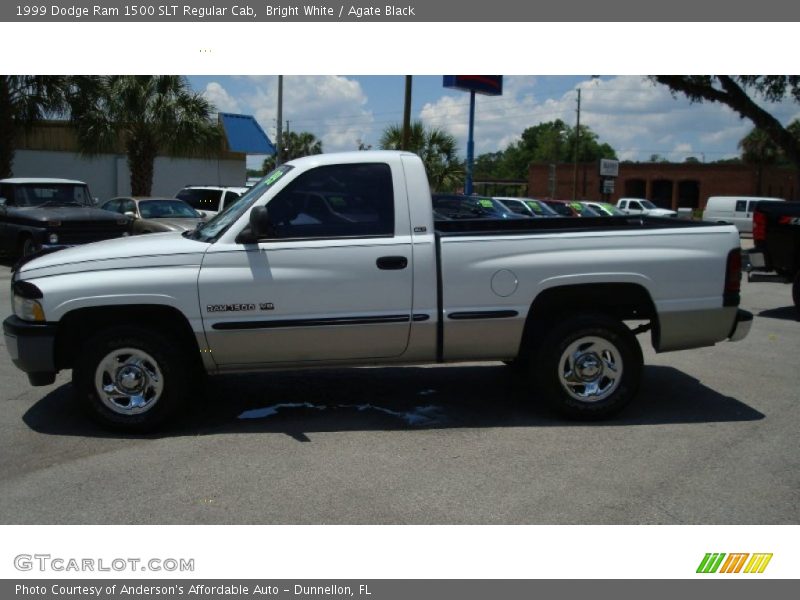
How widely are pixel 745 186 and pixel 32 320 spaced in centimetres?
5833

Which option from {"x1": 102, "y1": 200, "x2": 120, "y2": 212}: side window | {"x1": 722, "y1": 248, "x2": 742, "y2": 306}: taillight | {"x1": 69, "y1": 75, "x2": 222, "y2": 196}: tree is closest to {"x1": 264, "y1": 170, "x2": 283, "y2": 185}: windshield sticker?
{"x1": 722, "y1": 248, "x2": 742, "y2": 306}: taillight

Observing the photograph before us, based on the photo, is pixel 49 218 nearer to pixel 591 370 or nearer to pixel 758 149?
pixel 591 370

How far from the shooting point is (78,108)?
24.3 metres

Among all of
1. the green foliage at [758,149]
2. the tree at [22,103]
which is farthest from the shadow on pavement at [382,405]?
the green foliage at [758,149]

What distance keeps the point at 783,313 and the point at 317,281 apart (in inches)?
343

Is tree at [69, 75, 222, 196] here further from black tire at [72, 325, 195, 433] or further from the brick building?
the brick building

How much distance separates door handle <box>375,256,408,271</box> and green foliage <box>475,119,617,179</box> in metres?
96.9

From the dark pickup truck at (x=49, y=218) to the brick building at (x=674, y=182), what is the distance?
40525 millimetres

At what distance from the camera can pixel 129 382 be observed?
5668 millimetres

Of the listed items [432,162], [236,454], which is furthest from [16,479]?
[432,162]

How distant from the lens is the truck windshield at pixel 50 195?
15766 mm

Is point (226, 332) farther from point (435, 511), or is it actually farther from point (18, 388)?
point (18, 388)

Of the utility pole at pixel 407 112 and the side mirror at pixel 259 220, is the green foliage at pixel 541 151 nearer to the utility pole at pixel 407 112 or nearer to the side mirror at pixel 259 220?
the utility pole at pixel 407 112

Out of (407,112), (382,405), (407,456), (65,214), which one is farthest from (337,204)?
(407,112)
